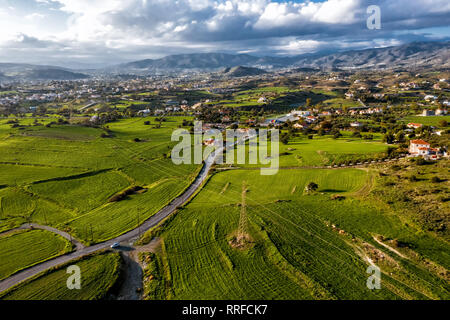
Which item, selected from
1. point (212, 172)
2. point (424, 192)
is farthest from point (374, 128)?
point (212, 172)

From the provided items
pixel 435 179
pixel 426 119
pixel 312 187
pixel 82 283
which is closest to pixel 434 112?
pixel 426 119

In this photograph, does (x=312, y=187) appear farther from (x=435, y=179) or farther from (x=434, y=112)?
(x=434, y=112)

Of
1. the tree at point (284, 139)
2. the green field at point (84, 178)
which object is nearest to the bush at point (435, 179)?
the tree at point (284, 139)

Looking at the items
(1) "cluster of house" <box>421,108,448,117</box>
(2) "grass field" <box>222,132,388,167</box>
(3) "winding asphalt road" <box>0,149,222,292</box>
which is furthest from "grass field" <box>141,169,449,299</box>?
(1) "cluster of house" <box>421,108,448,117</box>

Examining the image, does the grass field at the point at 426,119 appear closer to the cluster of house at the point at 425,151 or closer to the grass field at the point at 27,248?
the cluster of house at the point at 425,151

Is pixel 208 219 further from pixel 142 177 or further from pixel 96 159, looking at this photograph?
pixel 96 159

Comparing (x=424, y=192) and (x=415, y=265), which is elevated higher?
(x=424, y=192)

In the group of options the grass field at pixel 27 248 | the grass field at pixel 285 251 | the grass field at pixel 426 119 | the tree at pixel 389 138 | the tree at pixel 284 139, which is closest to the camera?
the grass field at pixel 285 251
